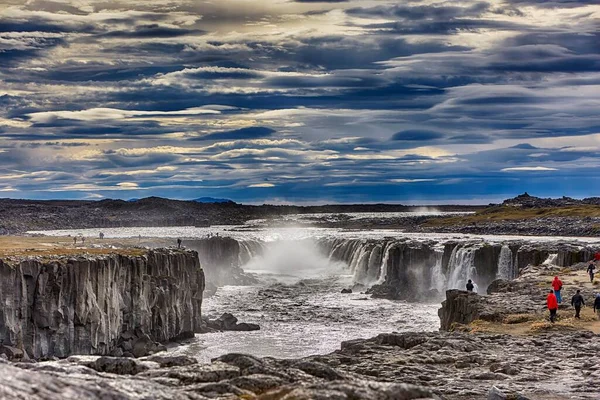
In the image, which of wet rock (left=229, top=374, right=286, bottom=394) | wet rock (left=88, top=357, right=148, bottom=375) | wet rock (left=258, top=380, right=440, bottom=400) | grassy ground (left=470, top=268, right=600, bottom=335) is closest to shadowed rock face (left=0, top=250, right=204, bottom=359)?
grassy ground (left=470, top=268, right=600, bottom=335)

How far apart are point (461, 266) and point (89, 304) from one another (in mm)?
42325

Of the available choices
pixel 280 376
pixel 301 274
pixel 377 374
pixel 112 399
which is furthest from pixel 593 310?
pixel 301 274

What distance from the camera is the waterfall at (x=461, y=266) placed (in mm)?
80250

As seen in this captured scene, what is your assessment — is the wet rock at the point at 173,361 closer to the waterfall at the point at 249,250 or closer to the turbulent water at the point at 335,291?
the turbulent water at the point at 335,291

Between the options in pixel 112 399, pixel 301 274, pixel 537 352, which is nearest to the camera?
pixel 112 399

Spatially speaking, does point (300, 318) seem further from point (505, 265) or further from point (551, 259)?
point (551, 259)

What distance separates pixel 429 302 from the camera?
7981cm

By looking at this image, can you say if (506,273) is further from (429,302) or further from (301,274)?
(301,274)

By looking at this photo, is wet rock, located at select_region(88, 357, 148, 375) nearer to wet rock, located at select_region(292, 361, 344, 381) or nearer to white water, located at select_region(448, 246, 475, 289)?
wet rock, located at select_region(292, 361, 344, 381)

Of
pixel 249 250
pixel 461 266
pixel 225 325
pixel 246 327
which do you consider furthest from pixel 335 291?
pixel 249 250

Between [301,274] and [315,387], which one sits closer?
[315,387]

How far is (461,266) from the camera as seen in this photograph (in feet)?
268

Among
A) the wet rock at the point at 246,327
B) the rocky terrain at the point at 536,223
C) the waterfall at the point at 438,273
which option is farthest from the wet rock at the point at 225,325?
the rocky terrain at the point at 536,223

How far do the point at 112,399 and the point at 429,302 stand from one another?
230ft
